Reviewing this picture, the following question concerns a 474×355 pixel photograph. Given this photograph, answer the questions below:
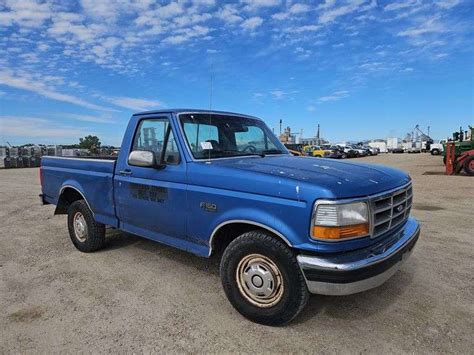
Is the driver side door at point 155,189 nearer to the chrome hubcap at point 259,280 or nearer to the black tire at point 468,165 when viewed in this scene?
the chrome hubcap at point 259,280

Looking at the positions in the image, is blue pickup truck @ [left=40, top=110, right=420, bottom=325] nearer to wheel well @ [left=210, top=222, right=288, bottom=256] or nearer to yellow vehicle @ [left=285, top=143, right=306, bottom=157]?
wheel well @ [left=210, top=222, right=288, bottom=256]

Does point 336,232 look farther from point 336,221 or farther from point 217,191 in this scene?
point 217,191

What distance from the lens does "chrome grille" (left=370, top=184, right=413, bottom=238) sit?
3.00 meters

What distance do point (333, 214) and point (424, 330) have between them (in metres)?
1.41

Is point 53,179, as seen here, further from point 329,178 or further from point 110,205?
point 329,178

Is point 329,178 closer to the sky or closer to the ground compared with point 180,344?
closer to the sky

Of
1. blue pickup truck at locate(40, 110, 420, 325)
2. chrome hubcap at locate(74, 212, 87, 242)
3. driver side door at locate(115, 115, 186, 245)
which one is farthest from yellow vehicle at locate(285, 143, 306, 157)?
chrome hubcap at locate(74, 212, 87, 242)

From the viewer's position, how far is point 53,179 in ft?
19.3

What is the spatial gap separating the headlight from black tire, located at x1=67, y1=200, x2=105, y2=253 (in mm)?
3555

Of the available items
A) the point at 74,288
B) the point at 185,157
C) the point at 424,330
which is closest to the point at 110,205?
the point at 74,288

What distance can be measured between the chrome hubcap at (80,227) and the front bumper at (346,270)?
12.1 feet

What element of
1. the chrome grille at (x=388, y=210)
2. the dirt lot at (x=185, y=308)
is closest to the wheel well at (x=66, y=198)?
the dirt lot at (x=185, y=308)

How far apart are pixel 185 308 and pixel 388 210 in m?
2.16

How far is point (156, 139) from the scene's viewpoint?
4309 mm
